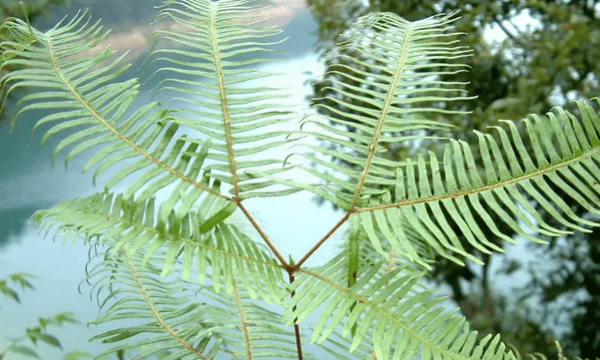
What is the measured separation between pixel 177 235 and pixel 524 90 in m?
1.40

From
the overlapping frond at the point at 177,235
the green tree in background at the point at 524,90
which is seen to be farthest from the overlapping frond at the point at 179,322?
the green tree in background at the point at 524,90

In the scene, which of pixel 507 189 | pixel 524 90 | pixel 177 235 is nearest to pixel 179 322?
pixel 177 235

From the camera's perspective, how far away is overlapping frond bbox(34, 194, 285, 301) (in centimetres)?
38

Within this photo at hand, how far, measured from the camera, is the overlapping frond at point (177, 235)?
15.1 inches

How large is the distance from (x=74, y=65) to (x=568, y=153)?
1.11 feet

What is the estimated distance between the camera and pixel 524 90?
5.25ft

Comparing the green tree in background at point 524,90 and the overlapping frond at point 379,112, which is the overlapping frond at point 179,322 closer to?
the overlapping frond at point 379,112

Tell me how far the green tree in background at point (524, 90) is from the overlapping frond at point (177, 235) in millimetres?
1220

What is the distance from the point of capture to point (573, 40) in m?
1.57

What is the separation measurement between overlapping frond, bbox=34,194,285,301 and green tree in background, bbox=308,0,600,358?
122cm

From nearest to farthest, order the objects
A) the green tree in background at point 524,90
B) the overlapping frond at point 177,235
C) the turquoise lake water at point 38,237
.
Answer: the overlapping frond at point 177,235
the green tree in background at point 524,90
the turquoise lake water at point 38,237

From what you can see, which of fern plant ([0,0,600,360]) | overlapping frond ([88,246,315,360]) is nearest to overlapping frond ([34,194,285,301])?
fern plant ([0,0,600,360])

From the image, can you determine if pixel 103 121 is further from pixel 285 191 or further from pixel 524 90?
pixel 524 90

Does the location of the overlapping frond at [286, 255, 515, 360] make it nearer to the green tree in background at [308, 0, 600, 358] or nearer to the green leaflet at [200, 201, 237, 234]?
the green leaflet at [200, 201, 237, 234]
